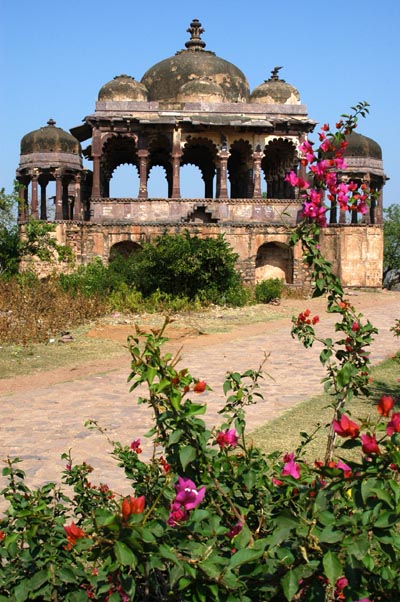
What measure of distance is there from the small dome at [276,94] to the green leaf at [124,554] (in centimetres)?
2291

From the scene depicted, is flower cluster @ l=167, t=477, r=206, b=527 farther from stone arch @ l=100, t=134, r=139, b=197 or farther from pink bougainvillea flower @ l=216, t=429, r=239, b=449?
stone arch @ l=100, t=134, r=139, b=197

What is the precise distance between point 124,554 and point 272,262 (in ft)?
69.6

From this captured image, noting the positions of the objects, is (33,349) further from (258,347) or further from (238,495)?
(238,495)

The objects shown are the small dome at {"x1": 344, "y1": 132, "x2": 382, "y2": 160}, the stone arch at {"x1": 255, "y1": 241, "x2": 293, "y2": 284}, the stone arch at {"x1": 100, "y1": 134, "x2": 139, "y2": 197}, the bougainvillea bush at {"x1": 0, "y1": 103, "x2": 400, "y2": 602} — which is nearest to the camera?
the bougainvillea bush at {"x1": 0, "y1": 103, "x2": 400, "y2": 602}

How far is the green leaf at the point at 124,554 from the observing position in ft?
5.50

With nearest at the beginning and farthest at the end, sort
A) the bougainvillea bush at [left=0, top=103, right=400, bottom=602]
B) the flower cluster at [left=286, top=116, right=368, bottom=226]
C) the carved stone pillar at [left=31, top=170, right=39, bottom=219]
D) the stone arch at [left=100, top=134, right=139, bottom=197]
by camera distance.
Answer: the bougainvillea bush at [left=0, top=103, right=400, bottom=602]
the flower cluster at [left=286, top=116, right=368, bottom=226]
the carved stone pillar at [left=31, top=170, right=39, bottom=219]
the stone arch at [left=100, top=134, right=139, bottom=197]

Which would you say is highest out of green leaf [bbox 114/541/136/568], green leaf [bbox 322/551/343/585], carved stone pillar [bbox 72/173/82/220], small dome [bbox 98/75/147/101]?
small dome [bbox 98/75/147/101]

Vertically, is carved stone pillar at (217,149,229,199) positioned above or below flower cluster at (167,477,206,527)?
above

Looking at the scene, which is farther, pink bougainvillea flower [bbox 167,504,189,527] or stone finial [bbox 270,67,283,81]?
stone finial [bbox 270,67,283,81]

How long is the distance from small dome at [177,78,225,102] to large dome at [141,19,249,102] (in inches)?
17.0

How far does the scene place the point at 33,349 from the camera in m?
Result: 11.4

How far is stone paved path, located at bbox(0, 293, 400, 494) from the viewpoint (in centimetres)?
551

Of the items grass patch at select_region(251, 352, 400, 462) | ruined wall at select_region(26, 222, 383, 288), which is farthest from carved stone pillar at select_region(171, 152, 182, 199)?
grass patch at select_region(251, 352, 400, 462)

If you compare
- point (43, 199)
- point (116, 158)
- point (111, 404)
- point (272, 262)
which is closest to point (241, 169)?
point (272, 262)
